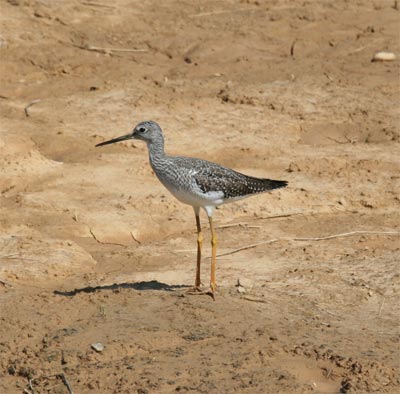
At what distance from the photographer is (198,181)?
26.7 feet

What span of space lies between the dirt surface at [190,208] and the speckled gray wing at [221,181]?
725mm

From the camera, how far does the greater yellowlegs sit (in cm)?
813

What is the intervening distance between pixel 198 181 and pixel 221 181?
9.9 inches

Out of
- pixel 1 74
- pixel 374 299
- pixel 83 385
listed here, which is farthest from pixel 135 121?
pixel 83 385

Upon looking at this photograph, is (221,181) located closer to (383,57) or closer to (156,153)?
(156,153)

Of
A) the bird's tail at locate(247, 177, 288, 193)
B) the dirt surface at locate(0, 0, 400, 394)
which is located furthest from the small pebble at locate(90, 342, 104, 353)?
the bird's tail at locate(247, 177, 288, 193)

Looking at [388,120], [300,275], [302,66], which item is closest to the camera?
[300,275]

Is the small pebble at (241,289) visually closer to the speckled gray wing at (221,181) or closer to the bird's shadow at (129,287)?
the bird's shadow at (129,287)

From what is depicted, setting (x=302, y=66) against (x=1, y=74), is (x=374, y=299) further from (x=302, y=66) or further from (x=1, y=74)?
(x=1, y=74)

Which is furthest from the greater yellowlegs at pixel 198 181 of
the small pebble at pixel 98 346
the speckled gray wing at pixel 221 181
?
the small pebble at pixel 98 346

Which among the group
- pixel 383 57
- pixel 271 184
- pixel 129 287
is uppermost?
pixel 271 184

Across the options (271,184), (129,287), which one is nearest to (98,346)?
(129,287)

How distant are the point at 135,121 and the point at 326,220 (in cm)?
316

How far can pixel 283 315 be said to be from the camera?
7840 mm
